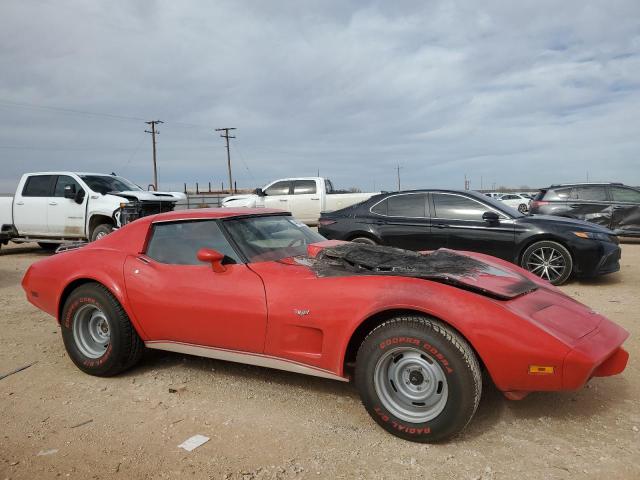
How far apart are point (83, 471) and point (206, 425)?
698mm

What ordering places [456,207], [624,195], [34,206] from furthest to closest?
[624,195] < [34,206] < [456,207]

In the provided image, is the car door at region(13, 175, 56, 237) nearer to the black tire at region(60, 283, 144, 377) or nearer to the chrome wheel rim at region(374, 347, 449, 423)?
the black tire at region(60, 283, 144, 377)

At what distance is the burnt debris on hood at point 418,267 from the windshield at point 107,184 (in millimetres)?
8967

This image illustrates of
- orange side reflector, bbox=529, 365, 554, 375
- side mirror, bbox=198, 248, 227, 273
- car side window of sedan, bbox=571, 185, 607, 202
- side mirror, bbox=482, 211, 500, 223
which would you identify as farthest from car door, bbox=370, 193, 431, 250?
car side window of sedan, bbox=571, 185, 607, 202

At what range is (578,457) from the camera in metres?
2.43

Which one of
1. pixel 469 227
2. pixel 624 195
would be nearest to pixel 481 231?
pixel 469 227

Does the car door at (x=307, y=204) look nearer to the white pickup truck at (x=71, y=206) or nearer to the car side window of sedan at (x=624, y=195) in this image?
the white pickup truck at (x=71, y=206)

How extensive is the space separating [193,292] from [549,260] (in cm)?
534

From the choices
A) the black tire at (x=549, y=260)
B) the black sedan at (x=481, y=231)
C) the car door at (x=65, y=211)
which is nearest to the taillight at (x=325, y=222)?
the black sedan at (x=481, y=231)

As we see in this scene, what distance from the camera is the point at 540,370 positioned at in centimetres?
242

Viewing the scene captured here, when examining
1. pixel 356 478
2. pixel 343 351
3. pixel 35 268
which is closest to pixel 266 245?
pixel 343 351

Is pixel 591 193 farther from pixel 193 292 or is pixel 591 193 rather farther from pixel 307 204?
pixel 193 292

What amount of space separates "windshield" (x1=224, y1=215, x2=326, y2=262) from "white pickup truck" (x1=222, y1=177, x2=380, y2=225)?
10181 millimetres

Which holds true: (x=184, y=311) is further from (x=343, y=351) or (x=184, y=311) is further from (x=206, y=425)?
(x=343, y=351)
